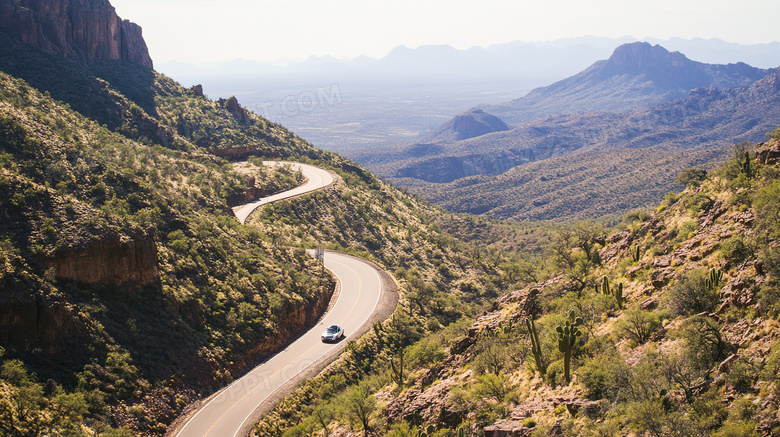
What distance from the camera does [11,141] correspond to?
86.7ft

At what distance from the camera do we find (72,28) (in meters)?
59.7

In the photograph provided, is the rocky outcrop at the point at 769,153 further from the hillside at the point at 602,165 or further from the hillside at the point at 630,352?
the hillside at the point at 602,165

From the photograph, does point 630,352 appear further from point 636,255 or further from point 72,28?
point 72,28

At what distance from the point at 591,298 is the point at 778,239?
23.3 ft

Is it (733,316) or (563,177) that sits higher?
(733,316)

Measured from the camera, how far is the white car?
97.1ft

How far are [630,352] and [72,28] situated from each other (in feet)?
239

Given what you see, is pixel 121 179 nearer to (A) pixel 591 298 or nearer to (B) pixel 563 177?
(A) pixel 591 298

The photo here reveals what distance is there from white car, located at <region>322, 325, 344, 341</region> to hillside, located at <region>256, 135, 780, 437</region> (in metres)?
3.96

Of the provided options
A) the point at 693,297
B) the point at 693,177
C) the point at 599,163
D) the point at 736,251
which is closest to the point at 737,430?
the point at 693,297

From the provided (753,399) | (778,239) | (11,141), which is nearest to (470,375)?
(753,399)

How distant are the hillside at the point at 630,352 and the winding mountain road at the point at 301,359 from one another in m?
1.17

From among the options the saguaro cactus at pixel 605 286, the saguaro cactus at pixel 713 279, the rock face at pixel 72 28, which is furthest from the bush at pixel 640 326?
the rock face at pixel 72 28

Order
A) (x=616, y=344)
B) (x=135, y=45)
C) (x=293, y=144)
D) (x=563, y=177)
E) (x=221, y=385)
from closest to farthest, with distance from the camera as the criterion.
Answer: (x=616, y=344), (x=221, y=385), (x=135, y=45), (x=293, y=144), (x=563, y=177)
